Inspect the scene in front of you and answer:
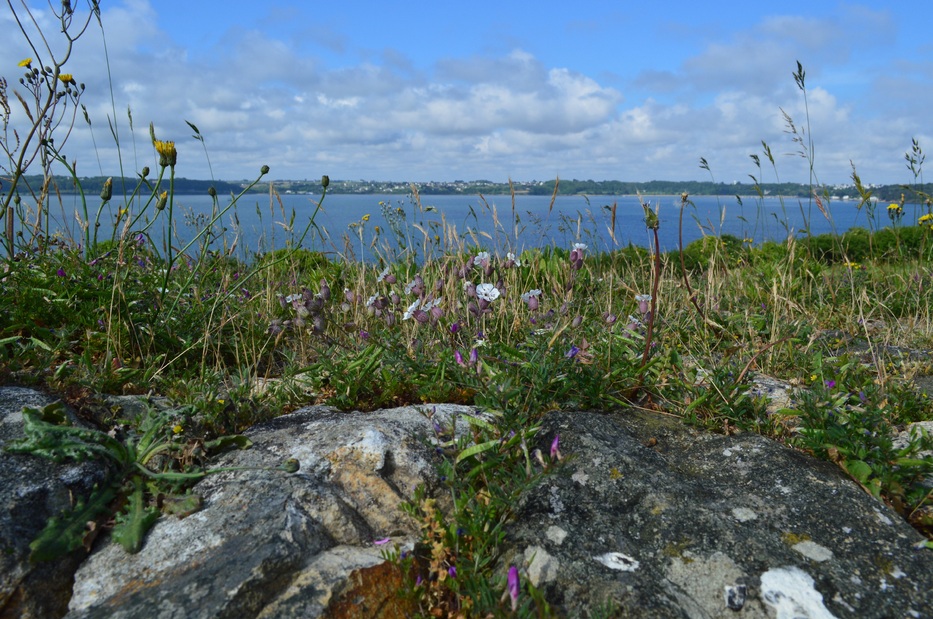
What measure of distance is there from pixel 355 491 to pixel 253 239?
4774mm

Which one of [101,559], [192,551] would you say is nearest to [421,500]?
[192,551]

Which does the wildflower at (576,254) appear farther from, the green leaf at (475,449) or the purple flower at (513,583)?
the purple flower at (513,583)

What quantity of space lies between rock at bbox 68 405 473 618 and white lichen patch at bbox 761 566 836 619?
89 cm

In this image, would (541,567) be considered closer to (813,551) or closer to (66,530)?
(813,551)

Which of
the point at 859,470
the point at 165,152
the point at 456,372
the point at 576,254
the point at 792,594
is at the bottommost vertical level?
the point at 792,594

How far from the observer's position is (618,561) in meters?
1.73

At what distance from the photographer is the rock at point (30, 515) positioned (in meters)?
1.64

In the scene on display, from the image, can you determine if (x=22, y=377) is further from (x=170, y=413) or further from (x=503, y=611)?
(x=503, y=611)

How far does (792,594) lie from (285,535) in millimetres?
1258

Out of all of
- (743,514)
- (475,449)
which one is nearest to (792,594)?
(743,514)

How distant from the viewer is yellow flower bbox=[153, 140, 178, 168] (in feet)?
8.98

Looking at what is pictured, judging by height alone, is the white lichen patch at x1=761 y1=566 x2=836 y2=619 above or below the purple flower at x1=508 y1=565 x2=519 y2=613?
below

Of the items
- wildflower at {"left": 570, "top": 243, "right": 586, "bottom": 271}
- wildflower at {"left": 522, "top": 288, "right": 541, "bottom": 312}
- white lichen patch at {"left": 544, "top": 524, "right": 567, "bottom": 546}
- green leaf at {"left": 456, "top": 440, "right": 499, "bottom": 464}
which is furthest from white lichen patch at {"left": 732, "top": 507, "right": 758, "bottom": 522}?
wildflower at {"left": 570, "top": 243, "right": 586, "bottom": 271}

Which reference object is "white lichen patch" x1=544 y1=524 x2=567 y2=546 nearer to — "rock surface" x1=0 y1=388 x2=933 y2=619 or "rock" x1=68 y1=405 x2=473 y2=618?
"rock surface" x1=0 y1=388 x2=933 y2=619
